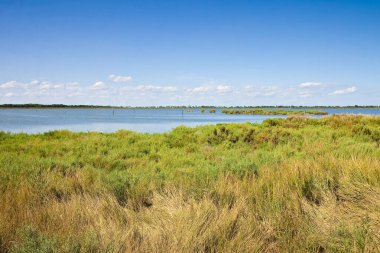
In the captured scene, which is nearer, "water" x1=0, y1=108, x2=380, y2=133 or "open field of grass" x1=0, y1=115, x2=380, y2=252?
"open field of grass" x1=0, y1=115, x2=380, y2=252

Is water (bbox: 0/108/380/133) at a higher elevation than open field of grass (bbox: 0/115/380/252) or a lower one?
lower

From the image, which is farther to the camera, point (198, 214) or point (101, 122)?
point (101, 122)

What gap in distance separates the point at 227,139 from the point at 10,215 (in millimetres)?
15354

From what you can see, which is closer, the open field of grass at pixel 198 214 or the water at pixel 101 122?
the open field of grass at pixel 198 214

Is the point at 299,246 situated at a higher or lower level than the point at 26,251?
lower

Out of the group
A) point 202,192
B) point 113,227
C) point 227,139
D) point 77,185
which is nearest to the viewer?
point 113,227

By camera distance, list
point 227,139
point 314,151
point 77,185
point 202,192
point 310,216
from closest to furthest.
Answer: point 310,216 → point 202,192 → point 77,185 → point 314,151 → point 227,139

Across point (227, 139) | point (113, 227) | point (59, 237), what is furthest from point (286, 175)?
point (227, 139)

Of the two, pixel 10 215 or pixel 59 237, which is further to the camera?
pixel 10 215

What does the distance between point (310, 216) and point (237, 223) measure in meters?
1.15

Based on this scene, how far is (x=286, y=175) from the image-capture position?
6234mm

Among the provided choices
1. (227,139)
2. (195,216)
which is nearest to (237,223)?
(195,216)

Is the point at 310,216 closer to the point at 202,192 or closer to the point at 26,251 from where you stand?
the point at 202,192

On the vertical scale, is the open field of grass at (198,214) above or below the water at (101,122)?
above
